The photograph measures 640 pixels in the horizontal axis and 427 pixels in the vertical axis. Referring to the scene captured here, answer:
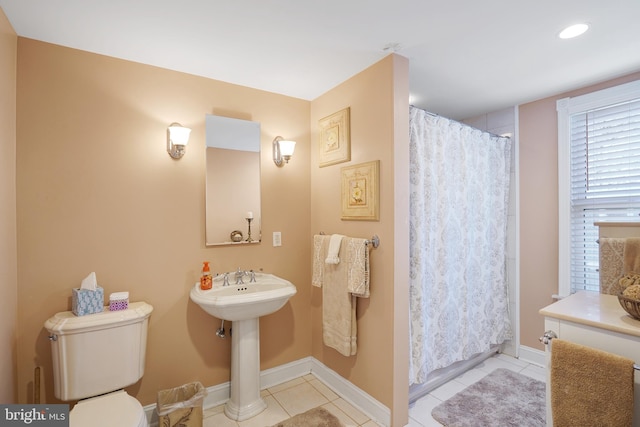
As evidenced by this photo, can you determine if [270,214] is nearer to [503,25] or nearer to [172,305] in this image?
[172,305]

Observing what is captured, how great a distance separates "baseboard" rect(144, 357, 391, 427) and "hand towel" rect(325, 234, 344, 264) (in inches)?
37.3

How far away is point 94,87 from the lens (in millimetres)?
1932

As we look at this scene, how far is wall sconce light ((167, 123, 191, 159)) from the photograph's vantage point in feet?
6.85

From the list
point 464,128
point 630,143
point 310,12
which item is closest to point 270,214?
point 310,12

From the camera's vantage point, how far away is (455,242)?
2.50 metres

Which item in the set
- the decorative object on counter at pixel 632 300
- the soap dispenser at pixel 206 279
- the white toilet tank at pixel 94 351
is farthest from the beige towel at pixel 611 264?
the white toilet tank at pixel 94 351

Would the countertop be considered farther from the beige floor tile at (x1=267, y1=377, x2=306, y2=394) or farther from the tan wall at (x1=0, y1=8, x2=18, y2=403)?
the tan wall at (x1=0, y1=8, x2=18, y2=403)

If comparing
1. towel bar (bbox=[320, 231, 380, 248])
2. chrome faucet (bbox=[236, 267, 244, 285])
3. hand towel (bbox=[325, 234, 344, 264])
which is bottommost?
chrome faucet (bbox=[236, 267, 244, 285])

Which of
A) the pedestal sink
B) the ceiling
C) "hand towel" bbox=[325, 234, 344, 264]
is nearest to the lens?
the ceiling

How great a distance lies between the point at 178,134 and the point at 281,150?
2.57 ft

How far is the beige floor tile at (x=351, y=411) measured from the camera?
2.10 m

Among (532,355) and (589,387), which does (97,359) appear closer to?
(589,387)

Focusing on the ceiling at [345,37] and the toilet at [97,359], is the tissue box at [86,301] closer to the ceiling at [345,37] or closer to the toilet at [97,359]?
the toilet at [97,359]
